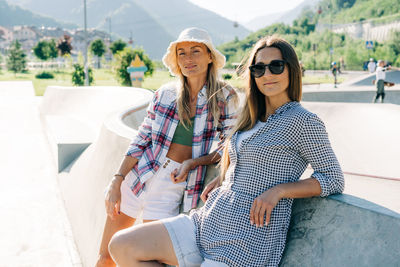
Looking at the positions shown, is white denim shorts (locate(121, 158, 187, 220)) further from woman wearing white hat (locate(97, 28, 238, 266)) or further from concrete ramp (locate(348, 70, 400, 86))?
concrete ramp (locate(348, 70, 400, 86))

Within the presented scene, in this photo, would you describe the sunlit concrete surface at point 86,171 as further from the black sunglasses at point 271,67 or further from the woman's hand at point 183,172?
the woman's hand at point 183,172

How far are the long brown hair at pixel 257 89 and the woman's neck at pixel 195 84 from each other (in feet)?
1.58

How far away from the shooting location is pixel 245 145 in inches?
78.4

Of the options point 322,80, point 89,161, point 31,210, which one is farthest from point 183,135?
point 322,80

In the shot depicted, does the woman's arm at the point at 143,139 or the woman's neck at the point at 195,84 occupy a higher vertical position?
the woman's neck at the point at 195,84

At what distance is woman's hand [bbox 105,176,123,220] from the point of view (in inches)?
105

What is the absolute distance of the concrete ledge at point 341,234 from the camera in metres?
1.60

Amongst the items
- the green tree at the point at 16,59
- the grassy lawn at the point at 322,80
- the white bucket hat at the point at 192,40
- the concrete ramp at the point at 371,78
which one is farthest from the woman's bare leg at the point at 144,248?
the green tree at the point at 16,59

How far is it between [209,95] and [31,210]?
3.37m

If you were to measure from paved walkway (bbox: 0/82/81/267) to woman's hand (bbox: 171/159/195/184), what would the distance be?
1885 mm

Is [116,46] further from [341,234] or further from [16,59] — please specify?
[341,234]

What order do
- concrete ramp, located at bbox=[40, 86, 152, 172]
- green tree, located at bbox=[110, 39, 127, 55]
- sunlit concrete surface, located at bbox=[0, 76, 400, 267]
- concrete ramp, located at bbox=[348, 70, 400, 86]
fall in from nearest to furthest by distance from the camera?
sunlit concrete surface, located at bbox=[0, 76, 400, 267]
concrete ramp, located at bbox=[40, 86, 152, 172]
concrete ramp, located at bbox=[348, 70, 400, 86]
green tree, located at bbox=[110, 39, 127, 55]

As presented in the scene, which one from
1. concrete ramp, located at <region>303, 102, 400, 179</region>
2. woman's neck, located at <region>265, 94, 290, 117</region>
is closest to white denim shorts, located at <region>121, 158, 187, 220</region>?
woman's neck, located at <region>265, 94, 290, 117</region>

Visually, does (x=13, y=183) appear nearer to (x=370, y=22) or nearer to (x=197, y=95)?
(x=197, y=95)
